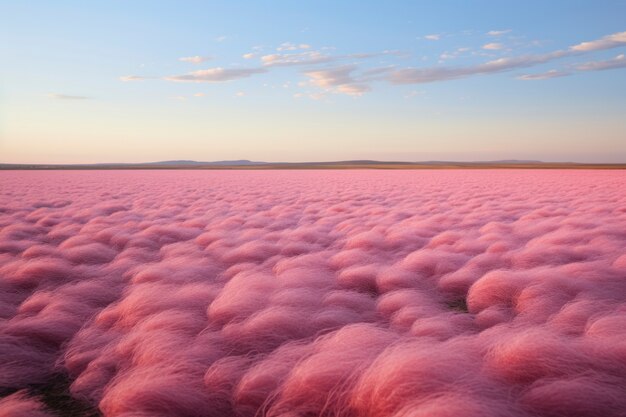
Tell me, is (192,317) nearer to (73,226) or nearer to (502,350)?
(502,350)

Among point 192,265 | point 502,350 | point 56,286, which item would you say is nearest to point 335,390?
point 502,350

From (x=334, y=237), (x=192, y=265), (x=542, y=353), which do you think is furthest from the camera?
(x=334, y=237)

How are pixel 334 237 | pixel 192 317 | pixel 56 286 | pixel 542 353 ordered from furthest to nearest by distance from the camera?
pixel 334 237, pixel 56 286, pixel 192 317, pixel 542 353

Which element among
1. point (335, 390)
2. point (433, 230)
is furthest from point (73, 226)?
point (335, 390)

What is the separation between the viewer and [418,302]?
3562 millimetres

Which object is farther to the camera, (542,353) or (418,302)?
(418,302)

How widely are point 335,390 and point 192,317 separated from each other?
1628 mm

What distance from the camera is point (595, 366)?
2.15 meters

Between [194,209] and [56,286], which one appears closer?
[56,286]

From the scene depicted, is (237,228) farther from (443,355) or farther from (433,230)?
(443,355)

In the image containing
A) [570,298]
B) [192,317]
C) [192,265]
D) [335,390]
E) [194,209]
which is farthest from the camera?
[194,209]

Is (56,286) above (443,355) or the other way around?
the other way around

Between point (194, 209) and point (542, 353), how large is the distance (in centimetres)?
1164

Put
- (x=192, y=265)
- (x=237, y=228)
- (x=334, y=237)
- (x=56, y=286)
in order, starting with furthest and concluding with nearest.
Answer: (x=237, y=228) < (x=334, y=237) < (x=192, y=265) < (x=56, y=286)
